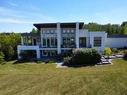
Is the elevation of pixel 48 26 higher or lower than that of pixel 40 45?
higher

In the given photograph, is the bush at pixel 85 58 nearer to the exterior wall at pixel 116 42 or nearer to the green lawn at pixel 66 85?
the green lawn at pixel 66 85

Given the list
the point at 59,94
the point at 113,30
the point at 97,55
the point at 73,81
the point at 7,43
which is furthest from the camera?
the point at 113,30

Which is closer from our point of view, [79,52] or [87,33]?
[79,52]

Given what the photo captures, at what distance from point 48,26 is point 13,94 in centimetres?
3134

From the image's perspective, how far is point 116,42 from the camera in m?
52.6

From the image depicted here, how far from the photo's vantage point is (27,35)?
47.6m

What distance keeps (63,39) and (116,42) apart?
14959 millimetres

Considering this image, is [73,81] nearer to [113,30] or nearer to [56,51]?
[56,51]

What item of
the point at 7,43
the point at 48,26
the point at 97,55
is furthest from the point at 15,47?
the point at 97,55

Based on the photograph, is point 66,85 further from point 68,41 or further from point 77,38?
point 68,41

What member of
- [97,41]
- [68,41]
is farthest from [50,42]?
[97,41]

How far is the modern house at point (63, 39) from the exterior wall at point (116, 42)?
7238mm

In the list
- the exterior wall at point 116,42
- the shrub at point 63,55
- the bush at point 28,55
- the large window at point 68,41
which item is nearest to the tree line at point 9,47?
the bush at point 28,55

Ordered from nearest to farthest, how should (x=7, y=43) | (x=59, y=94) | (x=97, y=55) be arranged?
1. (x=59, y=94)
2. (x=97, y=55)
3. (x=7, y=43)
